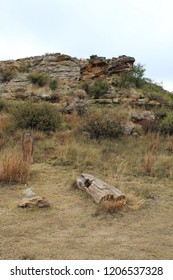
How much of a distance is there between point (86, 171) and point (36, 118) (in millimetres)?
4051

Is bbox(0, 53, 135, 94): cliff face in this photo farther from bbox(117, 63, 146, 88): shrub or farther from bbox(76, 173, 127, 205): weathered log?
bbox(76, 173, 127, 205): weathered log

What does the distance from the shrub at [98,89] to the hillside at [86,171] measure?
0.16ft

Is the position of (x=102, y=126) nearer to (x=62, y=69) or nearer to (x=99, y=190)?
(x=99, y=190)

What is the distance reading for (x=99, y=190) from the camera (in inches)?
225

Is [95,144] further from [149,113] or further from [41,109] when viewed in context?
[149,113]

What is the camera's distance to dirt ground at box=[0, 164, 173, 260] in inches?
151

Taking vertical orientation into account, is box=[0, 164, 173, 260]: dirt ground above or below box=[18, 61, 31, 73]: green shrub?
below

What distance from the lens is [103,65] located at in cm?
2094

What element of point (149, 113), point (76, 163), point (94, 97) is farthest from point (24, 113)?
Answer: point (94, 97)

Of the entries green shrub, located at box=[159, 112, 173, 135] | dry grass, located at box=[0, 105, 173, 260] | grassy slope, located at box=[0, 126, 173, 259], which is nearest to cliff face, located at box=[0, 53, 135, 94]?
green shrub, located at box=[159, 112, 173, 135]

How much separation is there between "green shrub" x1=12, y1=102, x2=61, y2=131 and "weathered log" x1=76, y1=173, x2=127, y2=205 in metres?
4.93

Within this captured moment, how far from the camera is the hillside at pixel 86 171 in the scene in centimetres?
415

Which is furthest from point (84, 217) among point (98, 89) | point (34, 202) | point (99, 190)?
point (98, 89)

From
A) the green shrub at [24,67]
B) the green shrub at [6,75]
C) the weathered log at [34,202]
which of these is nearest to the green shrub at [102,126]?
the weathered log at [34,202]
